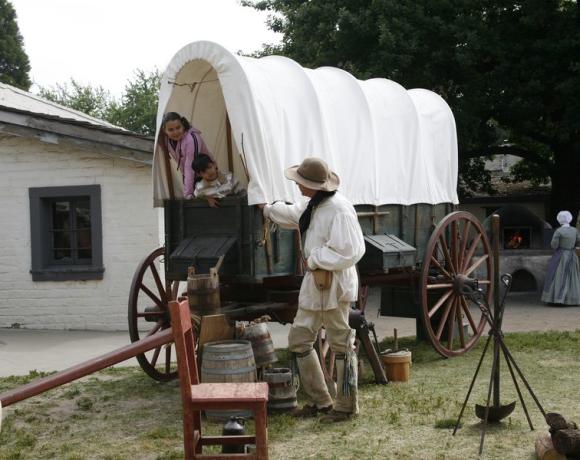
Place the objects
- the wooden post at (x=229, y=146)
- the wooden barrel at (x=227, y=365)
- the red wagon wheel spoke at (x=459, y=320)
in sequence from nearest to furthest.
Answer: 1. the wooden barrel at (x=227, y=365)
2. the wooden post at (x=229, y=146)
3. the red wagon wheel spoke at (x=459, y=320)

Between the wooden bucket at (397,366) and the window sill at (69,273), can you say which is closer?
the wooden bucket at (397,366)

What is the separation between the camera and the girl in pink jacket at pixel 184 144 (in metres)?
7.56

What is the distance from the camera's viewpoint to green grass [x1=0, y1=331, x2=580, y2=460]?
5.62 metres

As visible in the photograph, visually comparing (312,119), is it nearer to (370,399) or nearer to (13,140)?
(370,399)

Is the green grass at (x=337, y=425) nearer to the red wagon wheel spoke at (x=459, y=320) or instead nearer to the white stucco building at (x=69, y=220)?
the red wagon wheel spoke at (x=459, y=320)

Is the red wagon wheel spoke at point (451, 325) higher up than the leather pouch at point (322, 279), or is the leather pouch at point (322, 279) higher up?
the leather pouch at point (322, 279)

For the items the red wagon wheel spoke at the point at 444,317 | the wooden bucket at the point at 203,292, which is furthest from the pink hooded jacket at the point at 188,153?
the red wagon wheel spoke at the point at 444,317

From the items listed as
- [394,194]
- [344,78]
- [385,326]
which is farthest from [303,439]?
[385,326]

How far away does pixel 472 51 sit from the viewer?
15477mm

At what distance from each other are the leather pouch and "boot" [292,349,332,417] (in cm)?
54

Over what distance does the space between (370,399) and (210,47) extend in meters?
3.26

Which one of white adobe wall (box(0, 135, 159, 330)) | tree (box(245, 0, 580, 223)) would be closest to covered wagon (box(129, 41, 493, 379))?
white adobe wall (box(0, 135, 159, 330))

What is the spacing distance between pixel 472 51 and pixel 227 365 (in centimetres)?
1086

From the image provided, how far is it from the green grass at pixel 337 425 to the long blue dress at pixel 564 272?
5662 millimetres
